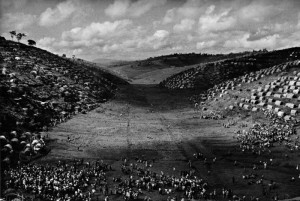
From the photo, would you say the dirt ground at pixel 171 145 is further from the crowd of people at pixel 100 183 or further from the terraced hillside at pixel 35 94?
the terraced hillside at pixel 35 94

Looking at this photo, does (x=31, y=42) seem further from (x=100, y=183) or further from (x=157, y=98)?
(x=100, y=183)

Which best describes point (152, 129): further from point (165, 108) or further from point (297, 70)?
point (297, 70)

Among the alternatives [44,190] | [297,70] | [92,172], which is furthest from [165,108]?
[44,190]

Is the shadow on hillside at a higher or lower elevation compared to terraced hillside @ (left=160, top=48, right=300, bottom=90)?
lower

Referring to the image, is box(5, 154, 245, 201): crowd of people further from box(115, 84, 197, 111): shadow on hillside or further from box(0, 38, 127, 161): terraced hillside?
box(115, 84, 197, 111): shadow on hillside

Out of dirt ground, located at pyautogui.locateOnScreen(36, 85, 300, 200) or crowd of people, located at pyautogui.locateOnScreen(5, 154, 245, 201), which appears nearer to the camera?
crowd of people, located at pyautogui.locateOnScreen(5, 154, 245, 201)

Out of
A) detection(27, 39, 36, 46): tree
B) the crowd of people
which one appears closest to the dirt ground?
the crowd of people

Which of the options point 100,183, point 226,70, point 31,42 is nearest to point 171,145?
point 100,183
